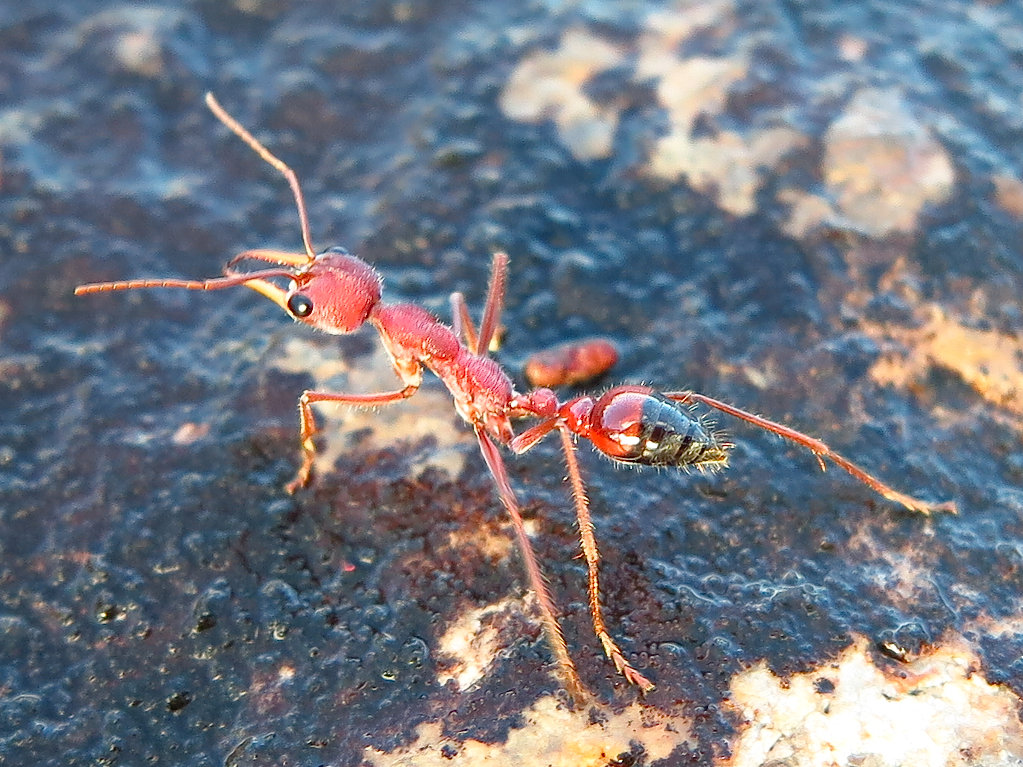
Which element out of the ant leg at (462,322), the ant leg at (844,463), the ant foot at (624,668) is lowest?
the ant foot at (624,668)

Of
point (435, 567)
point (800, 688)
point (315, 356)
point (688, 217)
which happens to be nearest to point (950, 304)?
point (688, 217)

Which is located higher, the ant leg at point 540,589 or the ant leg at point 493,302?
the ant leg at point 493,302

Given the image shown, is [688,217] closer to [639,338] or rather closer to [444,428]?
[639,338]

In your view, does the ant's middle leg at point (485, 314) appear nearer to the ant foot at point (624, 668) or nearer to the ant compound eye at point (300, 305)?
the ant compound eye at point (300, 305)

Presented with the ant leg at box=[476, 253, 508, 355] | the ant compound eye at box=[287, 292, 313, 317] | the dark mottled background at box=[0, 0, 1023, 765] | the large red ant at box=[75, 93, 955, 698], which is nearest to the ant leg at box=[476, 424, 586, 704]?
the large red ant at box=[75, 93, 955, 698]

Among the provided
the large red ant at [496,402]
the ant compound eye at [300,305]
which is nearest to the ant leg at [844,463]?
the large red ant at [496,402]

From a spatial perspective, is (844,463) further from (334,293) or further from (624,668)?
(334,293)
